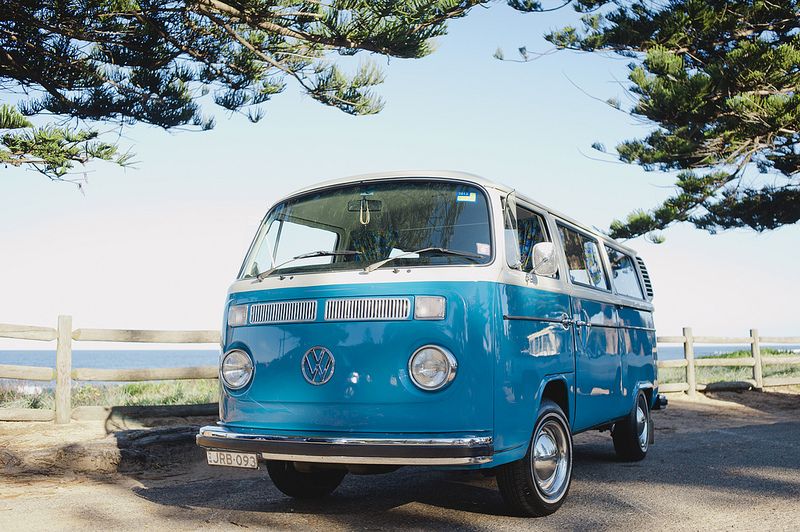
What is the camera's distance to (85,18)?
13.3m

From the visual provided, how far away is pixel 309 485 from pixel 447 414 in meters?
2.05

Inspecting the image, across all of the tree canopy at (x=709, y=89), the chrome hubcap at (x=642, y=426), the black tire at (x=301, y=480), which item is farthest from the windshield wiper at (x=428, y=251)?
the tree canopy at (x=709, y=89)

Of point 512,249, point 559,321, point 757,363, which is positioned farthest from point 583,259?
point 757,363

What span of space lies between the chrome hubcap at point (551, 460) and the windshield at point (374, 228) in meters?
1.52

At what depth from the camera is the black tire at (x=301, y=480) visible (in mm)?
6191

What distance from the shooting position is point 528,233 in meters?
5.99

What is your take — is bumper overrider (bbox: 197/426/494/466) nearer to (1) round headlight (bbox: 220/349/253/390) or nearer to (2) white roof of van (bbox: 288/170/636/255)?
(1) round headlight (bbox: 220/349/253/390)

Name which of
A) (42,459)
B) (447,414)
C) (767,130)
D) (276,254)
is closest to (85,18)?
(42,459)

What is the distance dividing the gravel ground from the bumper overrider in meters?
0.72

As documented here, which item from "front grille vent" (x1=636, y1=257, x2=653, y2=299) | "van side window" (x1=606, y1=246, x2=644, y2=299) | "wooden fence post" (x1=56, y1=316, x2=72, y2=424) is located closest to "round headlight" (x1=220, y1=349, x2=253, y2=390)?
"van side window" (x1=606, y1=246, x2=644, y2=299)

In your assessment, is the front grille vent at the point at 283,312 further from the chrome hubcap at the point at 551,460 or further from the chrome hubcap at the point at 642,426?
the chrome hubcap at the point at 642,426

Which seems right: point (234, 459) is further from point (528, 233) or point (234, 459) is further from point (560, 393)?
point (528, 233)

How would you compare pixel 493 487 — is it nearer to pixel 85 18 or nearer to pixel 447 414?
pixel 447 414

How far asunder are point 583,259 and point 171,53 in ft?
34.6
